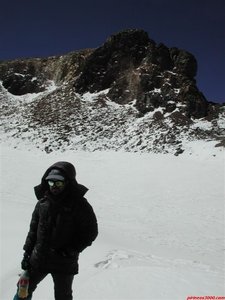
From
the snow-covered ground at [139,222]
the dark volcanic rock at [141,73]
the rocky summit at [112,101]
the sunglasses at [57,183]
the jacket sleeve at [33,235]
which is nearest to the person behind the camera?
the sunglasses at [57,183]

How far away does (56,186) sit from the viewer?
3709 mm

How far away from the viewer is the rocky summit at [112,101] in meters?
35.8

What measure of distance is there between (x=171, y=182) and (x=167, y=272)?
15152mm

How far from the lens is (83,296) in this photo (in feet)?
17.5

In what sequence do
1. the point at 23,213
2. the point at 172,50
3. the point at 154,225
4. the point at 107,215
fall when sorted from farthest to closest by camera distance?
1. the point at 172,50
2. the point at 107,215
3. the point at 154,225
4. the point at 23,213

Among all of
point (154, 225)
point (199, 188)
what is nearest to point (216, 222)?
point (154, 225)

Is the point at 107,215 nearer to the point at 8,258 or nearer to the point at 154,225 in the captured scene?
the point at 154,225

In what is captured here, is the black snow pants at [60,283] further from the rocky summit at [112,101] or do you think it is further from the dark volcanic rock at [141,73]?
the dark volcanic rock at [141,73]

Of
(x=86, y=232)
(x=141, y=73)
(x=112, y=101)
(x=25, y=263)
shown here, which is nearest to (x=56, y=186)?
(x=86, y=232)

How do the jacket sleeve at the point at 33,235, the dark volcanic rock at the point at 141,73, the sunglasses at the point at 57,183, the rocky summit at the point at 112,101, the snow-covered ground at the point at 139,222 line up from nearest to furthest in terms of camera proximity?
the sunglasses at the point at 57,183 → the jacket sleeve at the point at 33,235 → the snow-covered ground at the point at 139,222 → the rocky summit at the point at 112,101 → the dark volcanic rock at the point at 141,73

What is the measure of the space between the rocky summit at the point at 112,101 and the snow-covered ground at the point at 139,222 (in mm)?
4533

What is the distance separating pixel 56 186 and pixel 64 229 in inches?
16.0

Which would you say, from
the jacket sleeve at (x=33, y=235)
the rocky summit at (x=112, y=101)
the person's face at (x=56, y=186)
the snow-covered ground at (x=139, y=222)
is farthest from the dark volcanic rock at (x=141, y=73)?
the person's face at (x=56, y=186)

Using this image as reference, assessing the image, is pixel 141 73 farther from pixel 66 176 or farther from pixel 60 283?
pixel 60 283
